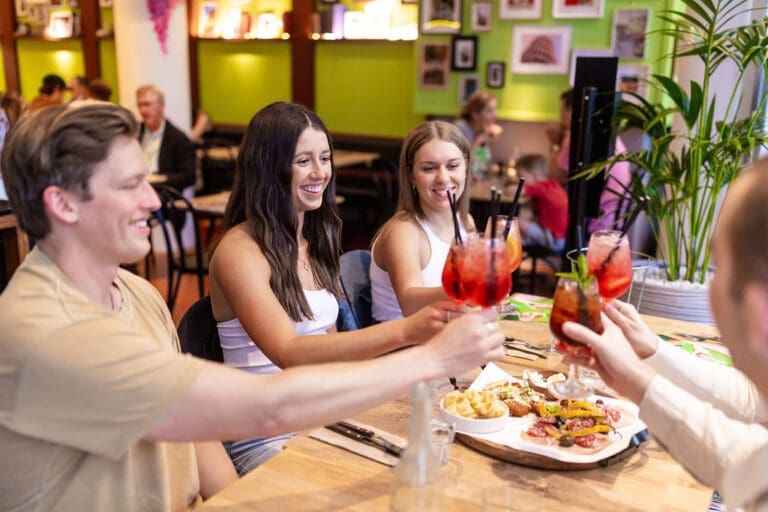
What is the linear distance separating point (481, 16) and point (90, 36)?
5694 mm

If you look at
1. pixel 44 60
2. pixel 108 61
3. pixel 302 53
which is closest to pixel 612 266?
pixel 302 53

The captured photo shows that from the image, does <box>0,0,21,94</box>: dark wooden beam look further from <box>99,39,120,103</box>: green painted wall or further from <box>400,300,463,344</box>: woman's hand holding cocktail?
<box>400,300,463,344</box>: woman's hand holding cocktail

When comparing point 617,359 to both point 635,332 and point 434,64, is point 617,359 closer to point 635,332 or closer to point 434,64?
point 635,332

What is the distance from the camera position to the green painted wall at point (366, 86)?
7402 mm

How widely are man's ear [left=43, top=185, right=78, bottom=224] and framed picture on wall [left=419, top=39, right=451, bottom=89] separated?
5547 millimetres

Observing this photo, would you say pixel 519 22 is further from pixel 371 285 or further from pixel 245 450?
pixel 245 450

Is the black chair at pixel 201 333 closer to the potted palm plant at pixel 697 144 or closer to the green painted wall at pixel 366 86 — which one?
the potted palm plant at pixel 697 144

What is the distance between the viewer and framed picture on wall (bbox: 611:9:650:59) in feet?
18.2

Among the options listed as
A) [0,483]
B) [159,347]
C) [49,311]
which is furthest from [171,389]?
[0,483]

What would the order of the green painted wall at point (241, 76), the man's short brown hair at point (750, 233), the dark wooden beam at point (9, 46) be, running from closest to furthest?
the man's short brown hair at point (750, 233), the green painted wall at point (241, 76), the dark wooden beam at point (9, 46)

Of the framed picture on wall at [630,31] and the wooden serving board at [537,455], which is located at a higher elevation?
the framed picture on wall at [630,31]

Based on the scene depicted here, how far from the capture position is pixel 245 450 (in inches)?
71.9

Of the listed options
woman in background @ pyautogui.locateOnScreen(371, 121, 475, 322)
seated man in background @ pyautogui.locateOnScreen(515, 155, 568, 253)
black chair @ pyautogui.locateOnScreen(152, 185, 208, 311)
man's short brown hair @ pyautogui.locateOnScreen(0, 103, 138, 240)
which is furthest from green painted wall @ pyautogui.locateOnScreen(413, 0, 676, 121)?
man's short brown hair @ pyautogui.locateOnScreen(0, 103, 138, 240)

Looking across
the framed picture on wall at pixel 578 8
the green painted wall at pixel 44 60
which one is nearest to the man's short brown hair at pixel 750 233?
the framed picture on wall at pixel 578 8
